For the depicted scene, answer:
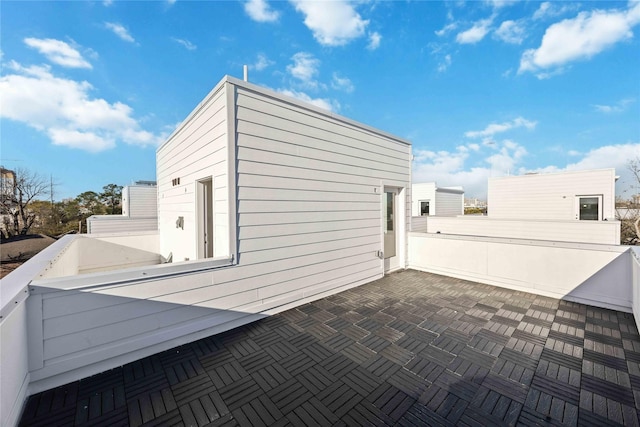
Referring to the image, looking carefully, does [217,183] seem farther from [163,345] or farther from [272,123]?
[163,345]

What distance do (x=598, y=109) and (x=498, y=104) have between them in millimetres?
4285

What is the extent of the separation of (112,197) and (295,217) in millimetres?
20664

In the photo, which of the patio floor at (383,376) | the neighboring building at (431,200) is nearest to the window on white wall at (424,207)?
the neighboring building at (431,200)

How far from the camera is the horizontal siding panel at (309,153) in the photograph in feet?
10.2

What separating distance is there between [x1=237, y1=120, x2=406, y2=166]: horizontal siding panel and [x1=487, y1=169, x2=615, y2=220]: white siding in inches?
345

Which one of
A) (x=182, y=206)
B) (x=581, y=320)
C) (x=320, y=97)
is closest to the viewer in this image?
(x=581, y=320)

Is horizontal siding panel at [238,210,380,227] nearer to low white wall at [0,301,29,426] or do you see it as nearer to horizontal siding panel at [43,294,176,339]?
horizontal siding panel at [43,294,176,339]

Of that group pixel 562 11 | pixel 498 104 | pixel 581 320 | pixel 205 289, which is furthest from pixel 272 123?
pixel 498 104

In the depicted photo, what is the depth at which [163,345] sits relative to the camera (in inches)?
96.7

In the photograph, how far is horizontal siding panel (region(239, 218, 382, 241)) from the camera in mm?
3103

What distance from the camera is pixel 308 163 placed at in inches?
148

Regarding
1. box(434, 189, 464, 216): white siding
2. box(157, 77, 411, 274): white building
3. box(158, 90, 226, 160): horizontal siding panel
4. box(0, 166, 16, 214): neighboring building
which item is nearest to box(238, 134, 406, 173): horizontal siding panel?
box(157, 77, 411, 274): white building

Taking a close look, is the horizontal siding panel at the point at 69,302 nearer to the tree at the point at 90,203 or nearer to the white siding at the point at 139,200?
the white siding at the point at 139,200

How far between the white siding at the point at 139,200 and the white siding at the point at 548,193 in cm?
1703
